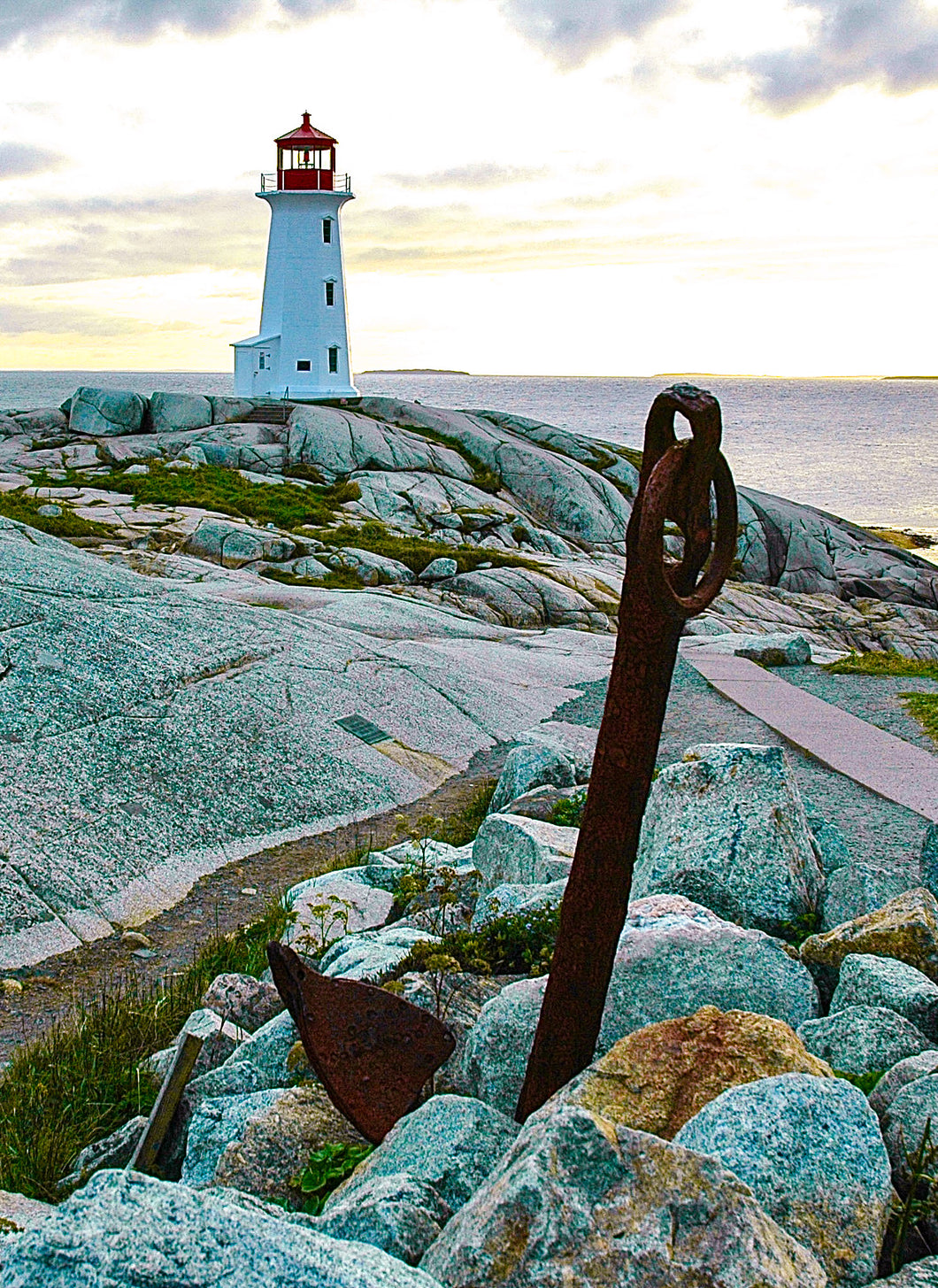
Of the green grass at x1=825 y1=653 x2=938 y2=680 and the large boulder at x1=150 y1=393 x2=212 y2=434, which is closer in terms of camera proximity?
the green grass at x1=825 y1=653 x2=938 y2=680

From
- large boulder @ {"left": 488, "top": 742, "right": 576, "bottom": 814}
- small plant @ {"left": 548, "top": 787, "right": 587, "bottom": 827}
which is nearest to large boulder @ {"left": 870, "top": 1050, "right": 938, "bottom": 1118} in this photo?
small plant @ {"left": 548, "top": 787, "right": 587, "bottom": 827}

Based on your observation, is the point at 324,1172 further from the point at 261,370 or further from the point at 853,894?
the point at 261,370

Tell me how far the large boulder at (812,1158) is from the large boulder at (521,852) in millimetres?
3507

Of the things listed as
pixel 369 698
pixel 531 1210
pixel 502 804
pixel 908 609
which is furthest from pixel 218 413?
pixel 531 1210

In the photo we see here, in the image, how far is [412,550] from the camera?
27766mm

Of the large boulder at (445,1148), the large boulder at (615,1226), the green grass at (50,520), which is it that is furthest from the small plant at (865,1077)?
the green grass at (50,520)

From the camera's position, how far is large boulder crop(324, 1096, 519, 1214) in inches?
143

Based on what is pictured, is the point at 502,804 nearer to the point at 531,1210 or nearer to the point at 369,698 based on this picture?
the point at 369,698

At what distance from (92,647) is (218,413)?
106 ft

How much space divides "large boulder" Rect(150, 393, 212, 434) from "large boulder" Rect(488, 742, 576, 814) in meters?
33.6

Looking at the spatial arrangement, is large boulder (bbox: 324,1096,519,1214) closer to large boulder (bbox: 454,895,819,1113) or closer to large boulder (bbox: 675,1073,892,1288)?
large boulder (bbox: 454,895,819,1113)

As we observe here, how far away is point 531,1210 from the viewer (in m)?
2.78

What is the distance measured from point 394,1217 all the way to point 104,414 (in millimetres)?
42353

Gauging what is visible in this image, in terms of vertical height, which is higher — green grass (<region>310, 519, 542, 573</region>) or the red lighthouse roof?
the red lighthouse roof
